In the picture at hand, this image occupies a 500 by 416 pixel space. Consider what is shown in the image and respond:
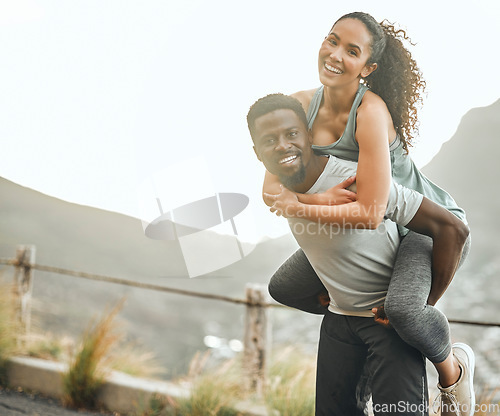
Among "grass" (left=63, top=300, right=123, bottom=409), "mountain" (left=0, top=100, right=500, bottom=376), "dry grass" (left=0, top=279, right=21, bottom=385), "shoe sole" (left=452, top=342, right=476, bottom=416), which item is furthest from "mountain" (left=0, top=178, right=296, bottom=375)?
"shoe sole" (left=452, top=342, right=476, bottom=416)

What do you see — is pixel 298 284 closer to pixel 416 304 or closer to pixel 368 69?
pixel 416 304

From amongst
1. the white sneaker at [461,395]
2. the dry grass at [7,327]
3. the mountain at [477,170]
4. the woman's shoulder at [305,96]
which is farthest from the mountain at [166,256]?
the white sneaker at [461,395]

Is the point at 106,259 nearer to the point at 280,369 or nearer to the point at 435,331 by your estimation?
the point at 280,369

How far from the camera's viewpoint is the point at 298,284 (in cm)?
168

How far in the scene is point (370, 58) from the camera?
144 centimetres

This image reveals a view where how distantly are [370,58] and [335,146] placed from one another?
218mm

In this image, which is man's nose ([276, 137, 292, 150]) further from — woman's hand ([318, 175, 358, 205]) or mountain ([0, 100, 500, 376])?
mountain ([0, 100, 500, 376])

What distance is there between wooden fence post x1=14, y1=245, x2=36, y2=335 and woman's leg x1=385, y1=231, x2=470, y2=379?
3.00m

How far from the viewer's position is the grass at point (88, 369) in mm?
3164

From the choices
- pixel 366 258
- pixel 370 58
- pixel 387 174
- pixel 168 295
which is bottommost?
pixel 168 295

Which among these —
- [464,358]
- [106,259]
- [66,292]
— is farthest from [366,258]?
[66,292]

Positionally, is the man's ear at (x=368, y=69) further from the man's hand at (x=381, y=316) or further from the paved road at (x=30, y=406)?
the paved road at (x=30, y=406)

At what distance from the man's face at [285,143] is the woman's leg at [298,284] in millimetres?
314

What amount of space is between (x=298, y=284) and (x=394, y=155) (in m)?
0.45
